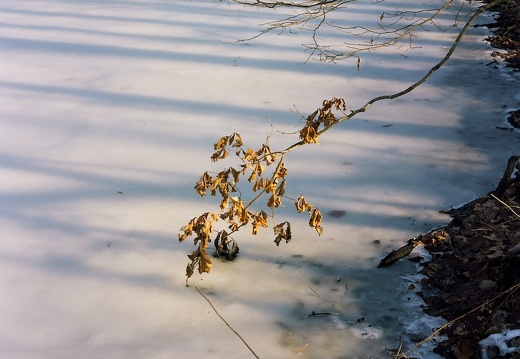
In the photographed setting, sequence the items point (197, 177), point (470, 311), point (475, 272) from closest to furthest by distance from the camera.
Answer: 1. point (470, 311)
2. point (475, 272)
3. point (197, 177)

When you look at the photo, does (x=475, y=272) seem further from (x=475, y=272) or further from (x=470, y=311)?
(x=470, y=311)

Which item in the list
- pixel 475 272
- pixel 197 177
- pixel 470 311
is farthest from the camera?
pixel 197 177

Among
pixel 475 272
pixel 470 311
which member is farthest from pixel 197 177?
pixel 470 311

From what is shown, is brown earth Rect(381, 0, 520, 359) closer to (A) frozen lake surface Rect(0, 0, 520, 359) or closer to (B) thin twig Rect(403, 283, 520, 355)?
(B) thin twig Rect(403, 283, 520, 355)

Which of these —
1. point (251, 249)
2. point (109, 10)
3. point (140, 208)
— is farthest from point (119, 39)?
point (251, 249)

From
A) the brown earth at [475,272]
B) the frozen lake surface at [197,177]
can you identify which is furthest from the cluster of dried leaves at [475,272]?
the frozen lake surface at [197,177]

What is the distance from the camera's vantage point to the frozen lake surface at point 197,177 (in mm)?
3412

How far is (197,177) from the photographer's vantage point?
16.5ft

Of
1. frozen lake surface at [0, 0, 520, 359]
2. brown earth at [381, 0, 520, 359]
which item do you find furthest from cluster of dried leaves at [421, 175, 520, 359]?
frozen lake surface at [0, 0, 520, 359]

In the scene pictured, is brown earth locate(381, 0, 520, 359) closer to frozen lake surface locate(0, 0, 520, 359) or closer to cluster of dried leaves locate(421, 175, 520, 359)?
cluster of dried leaves locate(421, 175, 520, 359)

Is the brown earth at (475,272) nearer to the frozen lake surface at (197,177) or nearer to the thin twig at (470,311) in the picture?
the thin twig at (470,311)

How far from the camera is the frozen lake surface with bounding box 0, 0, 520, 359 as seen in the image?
11.2 ft

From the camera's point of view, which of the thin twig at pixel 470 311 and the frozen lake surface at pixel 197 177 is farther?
the frozen lake surface at pixel 197 177

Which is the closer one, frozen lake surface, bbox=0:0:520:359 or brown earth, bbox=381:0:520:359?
brown earth, bbox=381:0:520:359
